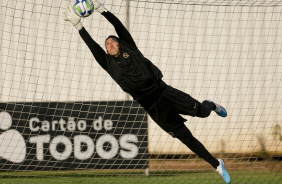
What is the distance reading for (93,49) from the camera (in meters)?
4.68

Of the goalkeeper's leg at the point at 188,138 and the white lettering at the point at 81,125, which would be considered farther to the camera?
the white lettering at the point at 81,125

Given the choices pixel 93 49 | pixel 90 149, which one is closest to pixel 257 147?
pixel 90 149

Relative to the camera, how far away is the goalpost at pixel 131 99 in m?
7.44

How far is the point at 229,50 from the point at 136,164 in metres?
2.79

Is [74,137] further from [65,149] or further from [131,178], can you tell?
[131,178]

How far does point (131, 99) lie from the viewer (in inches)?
323

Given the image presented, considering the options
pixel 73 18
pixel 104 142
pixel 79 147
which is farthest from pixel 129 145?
pixel 73 18

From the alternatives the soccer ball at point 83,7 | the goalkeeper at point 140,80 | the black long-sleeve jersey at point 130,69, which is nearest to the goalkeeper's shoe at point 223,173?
the goalkeeper at point 140,80

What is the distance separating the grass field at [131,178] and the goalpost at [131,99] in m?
0.05

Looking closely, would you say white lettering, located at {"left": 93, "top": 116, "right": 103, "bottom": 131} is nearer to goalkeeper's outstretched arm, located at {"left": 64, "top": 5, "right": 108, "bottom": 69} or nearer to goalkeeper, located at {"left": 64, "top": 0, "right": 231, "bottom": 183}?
goalkeeper, located at {"left": 64, "top": 0, "right": 231, "bottom": 183}

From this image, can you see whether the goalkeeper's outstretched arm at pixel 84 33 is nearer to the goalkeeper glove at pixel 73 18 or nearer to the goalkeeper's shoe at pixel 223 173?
the goalkeeper glove at pixel 73 18

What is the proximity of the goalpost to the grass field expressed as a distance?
0.05m

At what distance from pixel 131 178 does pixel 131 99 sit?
5.34ft

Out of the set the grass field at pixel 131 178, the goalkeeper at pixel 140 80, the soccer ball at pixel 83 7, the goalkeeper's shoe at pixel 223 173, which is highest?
the soccer ball at pixel 83 7
